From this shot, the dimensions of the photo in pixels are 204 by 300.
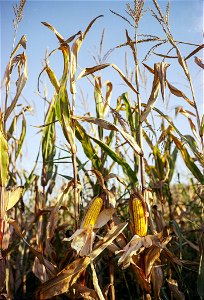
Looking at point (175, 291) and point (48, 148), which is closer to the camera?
point (175, 291)

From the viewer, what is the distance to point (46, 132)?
2.89 m

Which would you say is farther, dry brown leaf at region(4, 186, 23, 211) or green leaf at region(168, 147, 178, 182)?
green leaf at region(168, 147, 178, 182)

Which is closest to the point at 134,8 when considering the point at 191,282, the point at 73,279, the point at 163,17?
the point at 163,17

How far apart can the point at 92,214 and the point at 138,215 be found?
0.84 ft

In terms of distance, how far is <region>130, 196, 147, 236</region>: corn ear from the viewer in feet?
6.29

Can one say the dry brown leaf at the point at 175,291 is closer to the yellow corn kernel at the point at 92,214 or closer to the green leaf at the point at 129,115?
the yellow corn kernel at the point at 92,214

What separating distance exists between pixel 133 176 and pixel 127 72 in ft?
3.72

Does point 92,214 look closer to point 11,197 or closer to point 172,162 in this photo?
point 11,197

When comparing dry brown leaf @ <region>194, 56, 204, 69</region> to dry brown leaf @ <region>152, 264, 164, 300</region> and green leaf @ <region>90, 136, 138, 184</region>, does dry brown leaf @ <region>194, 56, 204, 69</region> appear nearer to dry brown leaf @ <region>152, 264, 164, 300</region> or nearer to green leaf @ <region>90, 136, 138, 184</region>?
green leaf @ <region>90, 136, 138, 184</region>

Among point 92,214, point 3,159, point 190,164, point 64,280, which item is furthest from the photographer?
point 190,164

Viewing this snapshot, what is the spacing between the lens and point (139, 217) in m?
1.94

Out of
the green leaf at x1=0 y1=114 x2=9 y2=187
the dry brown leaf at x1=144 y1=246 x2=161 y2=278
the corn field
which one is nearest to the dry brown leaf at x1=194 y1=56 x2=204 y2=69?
the corn field

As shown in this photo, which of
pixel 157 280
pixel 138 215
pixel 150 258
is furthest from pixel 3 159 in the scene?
pixel 157 280

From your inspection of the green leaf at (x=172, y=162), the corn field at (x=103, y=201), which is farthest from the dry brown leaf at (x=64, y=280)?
the green leaf at (x=172, y=162)
